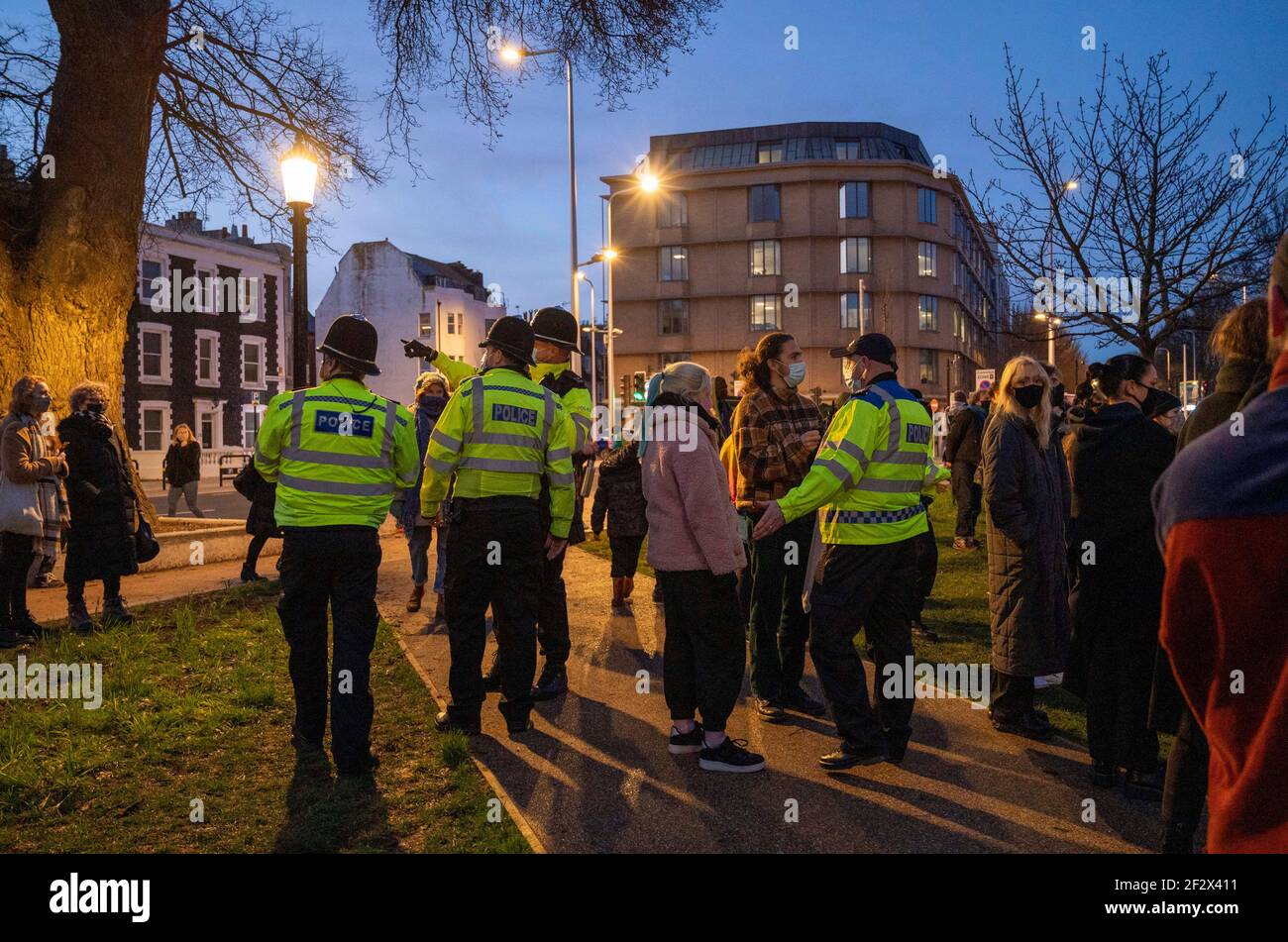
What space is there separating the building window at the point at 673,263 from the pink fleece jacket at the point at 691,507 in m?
65.7

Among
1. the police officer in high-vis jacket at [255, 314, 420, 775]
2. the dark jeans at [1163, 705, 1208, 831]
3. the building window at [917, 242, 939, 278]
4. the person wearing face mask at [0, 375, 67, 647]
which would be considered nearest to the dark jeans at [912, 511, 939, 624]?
the dark jeans at [1163, 705, 1208, 831]

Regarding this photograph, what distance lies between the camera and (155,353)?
133 feet

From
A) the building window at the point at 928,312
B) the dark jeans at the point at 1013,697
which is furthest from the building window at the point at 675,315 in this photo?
the dark jeans at the point at 1013,697

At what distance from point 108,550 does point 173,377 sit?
36813mm

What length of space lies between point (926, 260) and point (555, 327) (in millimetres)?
65707

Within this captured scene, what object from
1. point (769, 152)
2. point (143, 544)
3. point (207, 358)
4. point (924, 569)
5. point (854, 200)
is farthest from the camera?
point (769, 152)

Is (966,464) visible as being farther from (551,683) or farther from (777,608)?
(551,683)

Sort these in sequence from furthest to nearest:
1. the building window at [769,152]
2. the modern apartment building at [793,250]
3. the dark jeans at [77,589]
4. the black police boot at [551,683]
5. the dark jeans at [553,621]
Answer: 1. the building window at [769,152]
2. the modern apartment building at [793,250]
3. the dark jeans at [77,589]
4. the dark jeans at [553,621]
5. the black police boot at [551,683]

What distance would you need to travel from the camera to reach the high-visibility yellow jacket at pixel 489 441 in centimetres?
532

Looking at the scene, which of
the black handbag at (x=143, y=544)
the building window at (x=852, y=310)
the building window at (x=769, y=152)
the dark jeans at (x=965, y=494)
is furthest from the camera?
the building window at (x=769, y=152)

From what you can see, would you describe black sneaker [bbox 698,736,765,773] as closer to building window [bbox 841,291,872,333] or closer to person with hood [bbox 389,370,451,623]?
person with hood [bbox 389,370,451,623]

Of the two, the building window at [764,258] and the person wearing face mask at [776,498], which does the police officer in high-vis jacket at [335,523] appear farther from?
the building window at [764,258]

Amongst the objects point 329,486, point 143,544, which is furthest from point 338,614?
point 143,544
